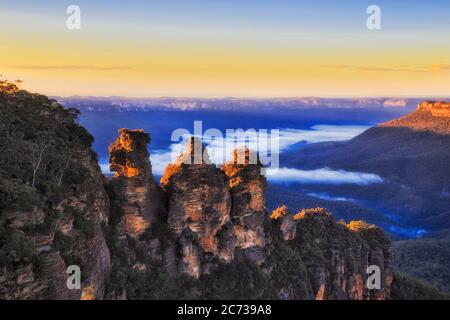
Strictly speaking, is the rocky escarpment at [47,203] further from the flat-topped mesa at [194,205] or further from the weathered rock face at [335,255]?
the weathered rock face at [335,255]

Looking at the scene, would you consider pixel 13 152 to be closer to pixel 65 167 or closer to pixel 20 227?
pixel 65 167

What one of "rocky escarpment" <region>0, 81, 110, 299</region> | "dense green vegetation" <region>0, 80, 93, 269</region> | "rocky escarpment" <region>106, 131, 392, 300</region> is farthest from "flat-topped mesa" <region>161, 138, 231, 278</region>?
"dense green vegetation" <region>0, 80, 93, 269</region>

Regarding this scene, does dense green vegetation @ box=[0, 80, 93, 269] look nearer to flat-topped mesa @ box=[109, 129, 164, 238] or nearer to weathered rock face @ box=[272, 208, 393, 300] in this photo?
flat-topped mesa @ box=[109, 129, 164, 238]

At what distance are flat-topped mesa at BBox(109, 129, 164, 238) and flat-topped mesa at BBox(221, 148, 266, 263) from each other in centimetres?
1121

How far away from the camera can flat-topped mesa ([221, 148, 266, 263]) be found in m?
50.4

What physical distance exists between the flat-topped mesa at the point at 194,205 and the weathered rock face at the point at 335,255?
1389 centimetres

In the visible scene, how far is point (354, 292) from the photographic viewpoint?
6650cm

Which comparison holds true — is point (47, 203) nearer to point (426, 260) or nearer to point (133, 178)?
point (133, 178)

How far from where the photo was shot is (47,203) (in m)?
26.7

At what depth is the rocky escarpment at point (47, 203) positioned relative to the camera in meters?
22.5

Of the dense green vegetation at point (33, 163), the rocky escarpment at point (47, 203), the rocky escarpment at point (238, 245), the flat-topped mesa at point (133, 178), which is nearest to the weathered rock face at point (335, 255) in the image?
the rocky escarpment at point (238, 245)

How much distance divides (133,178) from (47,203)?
13609 mm

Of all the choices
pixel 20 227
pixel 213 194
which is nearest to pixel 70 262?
pixel 20 227
